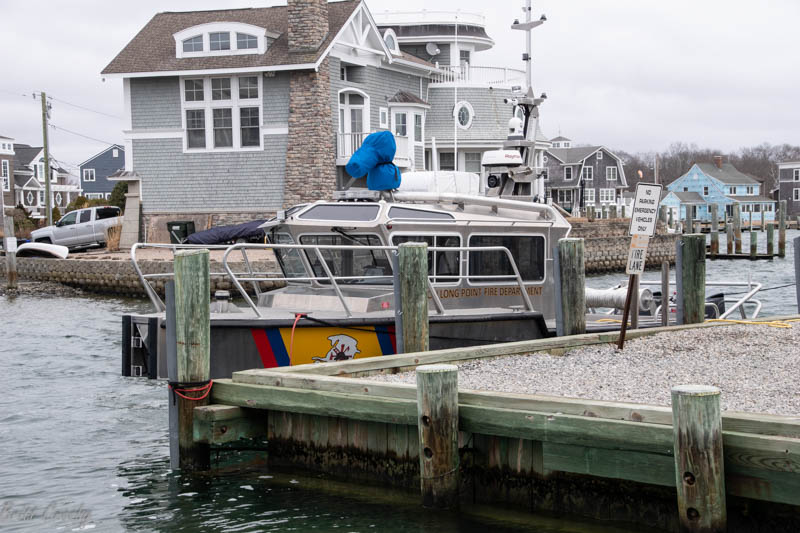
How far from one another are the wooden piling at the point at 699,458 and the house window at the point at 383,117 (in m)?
31.0

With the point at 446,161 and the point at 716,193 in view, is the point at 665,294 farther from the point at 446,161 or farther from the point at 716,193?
the point at 716,193

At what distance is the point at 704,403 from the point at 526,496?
191 cm

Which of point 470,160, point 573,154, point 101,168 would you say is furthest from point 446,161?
point 101,168

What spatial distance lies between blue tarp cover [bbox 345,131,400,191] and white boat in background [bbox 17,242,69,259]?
934 inches

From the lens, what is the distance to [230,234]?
14195mm

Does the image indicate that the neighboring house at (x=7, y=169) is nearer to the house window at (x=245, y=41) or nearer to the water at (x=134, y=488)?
the house window at (x=245, y=41)

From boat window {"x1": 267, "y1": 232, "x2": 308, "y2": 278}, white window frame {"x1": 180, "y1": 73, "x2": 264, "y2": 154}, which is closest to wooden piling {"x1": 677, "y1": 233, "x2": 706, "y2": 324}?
boat window {"x1": 267, "y1": 232, "x2": 308, "y2": 278}

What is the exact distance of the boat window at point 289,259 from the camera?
11.8m

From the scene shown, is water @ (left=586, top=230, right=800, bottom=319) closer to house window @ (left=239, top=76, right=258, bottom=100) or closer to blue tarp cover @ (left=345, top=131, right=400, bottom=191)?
house window @ (left=239, top=76, right=258, bottom=100)

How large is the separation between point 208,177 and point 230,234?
19970 millimetres

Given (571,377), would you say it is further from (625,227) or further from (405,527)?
(625,227)

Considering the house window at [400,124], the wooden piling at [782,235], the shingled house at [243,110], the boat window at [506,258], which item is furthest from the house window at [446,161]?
the boat window at [506,258]

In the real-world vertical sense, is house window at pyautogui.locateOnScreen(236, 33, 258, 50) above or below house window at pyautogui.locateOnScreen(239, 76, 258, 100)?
above

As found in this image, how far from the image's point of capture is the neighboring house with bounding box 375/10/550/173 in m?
41.2
